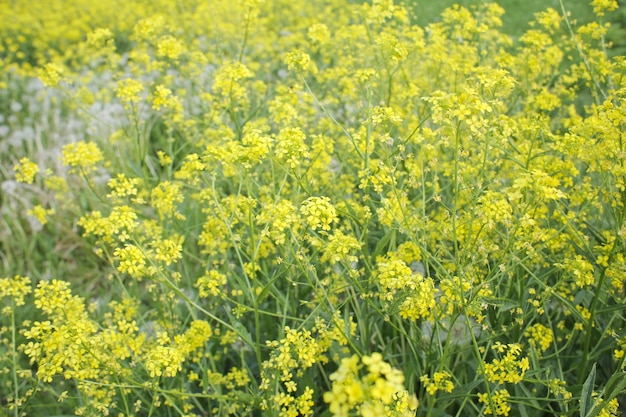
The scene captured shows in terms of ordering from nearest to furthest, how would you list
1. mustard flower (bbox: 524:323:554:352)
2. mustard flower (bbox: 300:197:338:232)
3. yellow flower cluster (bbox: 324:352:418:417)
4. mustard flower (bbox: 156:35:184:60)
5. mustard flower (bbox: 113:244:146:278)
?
yellow flower cluster (bbox: 324:352:418:417)
mustard flower (bbox: 300:197:338:232)
mustard flower (bbox: 113:244:146:278)
mustard flower (bbox: 524:323:554:352)
mustard flower (bbox: 156:35:184:60)

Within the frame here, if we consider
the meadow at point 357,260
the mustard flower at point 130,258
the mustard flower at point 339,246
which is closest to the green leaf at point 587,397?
the meadow at point 357,260

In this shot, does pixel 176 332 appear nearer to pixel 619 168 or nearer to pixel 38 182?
pixel 619 168

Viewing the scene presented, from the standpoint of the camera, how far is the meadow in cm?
208

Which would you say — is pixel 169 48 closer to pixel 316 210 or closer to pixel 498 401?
pixel 316 210

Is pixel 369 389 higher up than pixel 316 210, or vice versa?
pixel 316 210

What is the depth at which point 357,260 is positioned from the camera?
2059 mm

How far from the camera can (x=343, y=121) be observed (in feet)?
14.8

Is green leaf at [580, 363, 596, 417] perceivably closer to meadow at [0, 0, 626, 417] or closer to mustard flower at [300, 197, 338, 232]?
meadow at [0, 0, 626, 417]

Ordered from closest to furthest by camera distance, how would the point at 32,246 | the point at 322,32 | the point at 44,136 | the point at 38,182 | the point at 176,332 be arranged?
1. the point at 176,332
2. the point at 322,32
3. the point at 32,246
4. the point at 38,182
5. the point at 44,136

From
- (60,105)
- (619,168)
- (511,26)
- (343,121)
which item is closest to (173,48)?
(343,121)

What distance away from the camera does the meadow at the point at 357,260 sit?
2.08m

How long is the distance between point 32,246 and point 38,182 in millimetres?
683

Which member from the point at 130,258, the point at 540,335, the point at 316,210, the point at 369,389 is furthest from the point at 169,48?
the point at 369,389

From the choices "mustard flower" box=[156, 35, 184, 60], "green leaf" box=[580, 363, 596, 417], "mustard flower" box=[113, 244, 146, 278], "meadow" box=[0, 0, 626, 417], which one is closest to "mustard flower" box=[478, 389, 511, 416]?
"meadow" box=[0, 0, 626, 417]
